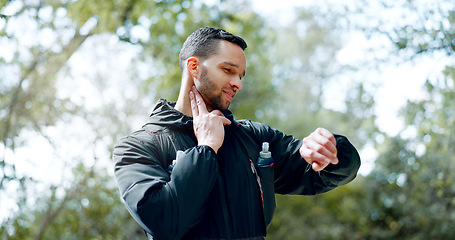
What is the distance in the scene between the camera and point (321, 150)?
68.8 inches

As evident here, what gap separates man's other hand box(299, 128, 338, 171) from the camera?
1.75 meters

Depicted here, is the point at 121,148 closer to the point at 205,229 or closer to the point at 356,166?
the point at 205,229

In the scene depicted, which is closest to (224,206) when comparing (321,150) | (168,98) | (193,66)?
(321,150)

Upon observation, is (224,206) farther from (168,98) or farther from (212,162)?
(168,98)

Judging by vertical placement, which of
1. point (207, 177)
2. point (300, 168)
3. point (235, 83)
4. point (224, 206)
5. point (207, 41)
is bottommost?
point (224, 206)

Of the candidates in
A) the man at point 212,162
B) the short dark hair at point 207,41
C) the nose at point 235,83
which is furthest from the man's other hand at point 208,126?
the short dark hair at point 207,41

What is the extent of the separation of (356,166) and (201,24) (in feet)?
20.8

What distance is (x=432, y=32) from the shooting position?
609 centimetres

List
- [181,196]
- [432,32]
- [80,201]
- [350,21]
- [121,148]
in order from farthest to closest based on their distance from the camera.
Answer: [80,201]
[350,21]
[432,32]
[121,148]
[181,196]

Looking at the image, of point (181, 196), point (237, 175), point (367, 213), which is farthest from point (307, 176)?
point (367, 213)

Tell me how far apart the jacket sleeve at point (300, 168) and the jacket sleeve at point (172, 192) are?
0.54 metres

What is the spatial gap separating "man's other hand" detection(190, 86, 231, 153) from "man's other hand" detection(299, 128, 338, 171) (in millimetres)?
345

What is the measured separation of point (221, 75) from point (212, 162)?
0.47 m

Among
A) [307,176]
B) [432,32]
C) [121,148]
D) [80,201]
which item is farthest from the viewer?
[80,201]
